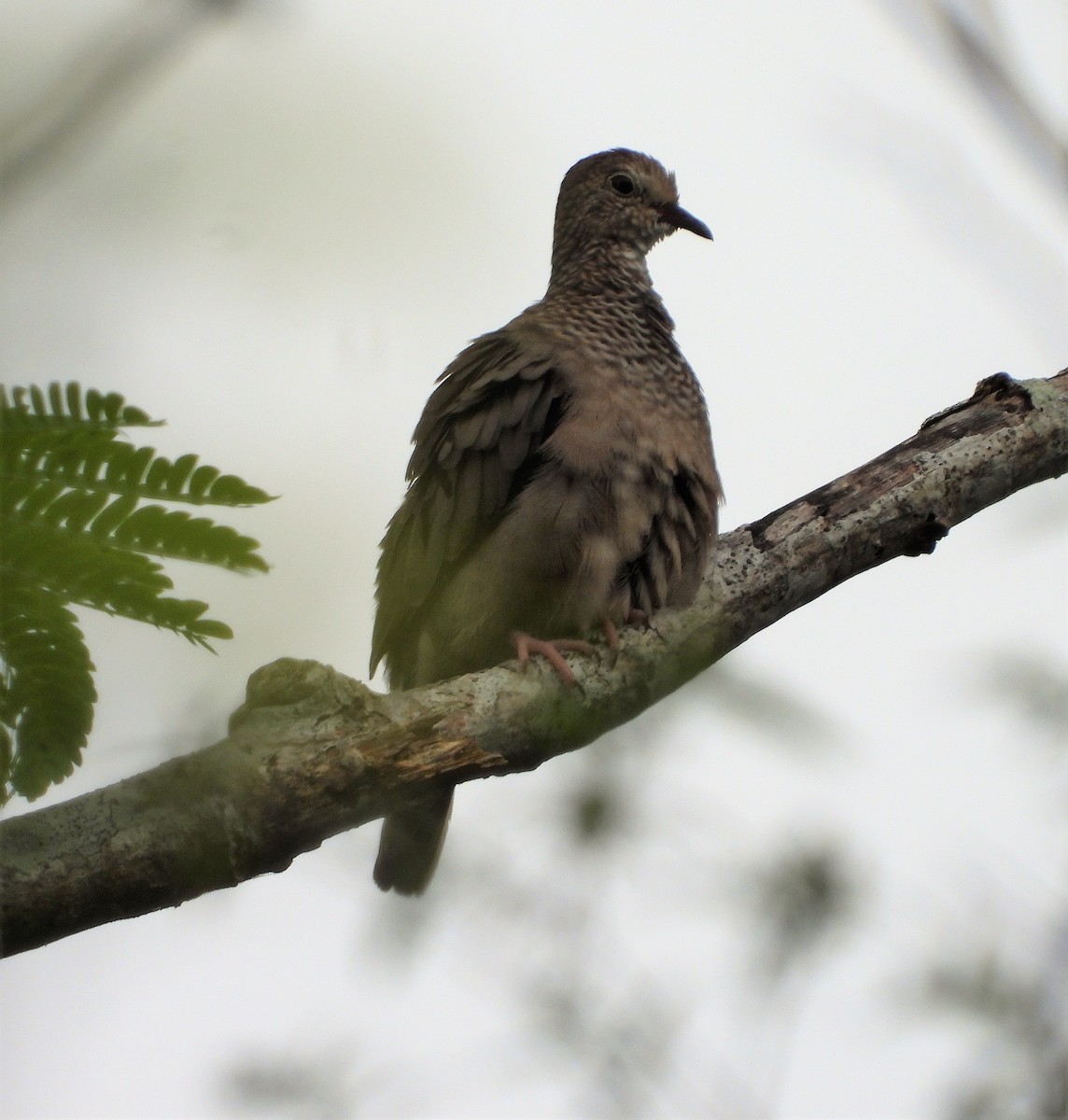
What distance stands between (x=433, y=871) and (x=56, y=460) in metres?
2.92

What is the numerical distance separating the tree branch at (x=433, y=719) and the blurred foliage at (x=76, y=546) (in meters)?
0.26

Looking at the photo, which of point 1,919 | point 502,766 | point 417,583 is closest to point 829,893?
point 502,766

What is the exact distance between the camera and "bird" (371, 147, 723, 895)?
3.88m

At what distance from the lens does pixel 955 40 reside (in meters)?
1.60

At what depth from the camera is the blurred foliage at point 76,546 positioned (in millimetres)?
1438

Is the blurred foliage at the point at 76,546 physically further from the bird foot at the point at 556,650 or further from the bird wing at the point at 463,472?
the bird wing at the point at 463,472

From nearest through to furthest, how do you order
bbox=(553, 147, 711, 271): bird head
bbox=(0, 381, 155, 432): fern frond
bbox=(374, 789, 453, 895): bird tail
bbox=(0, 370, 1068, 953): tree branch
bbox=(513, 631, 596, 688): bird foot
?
bbox=(0, 381, 155, 432): fern frond → bbox=(0, 370, 1068, 953): tree branch → bbox=(513, 631, 596, 688): bird foot → bbox=(374, 789, 453, 895): bird tail → bbox=(553, 147, 711, 271): bird head

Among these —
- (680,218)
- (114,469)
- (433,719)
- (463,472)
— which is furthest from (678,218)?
(114,469)

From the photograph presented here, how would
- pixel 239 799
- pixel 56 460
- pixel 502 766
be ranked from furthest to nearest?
pixel 502 766 < pixel 239 799 < pixel 56 460

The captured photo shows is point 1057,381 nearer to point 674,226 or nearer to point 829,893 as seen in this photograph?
point 829,893

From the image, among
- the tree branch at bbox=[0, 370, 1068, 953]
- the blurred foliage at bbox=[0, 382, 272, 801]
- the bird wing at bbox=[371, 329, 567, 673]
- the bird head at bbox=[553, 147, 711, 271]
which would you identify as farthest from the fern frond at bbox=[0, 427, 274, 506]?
the bird head at bbox=[553, 147, 711, 271]

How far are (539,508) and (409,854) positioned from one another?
1208 mm

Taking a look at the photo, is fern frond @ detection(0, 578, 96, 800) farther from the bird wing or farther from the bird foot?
the bird wing

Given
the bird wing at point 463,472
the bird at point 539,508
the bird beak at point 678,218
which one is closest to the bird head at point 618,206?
the bird beak at point 678,218
